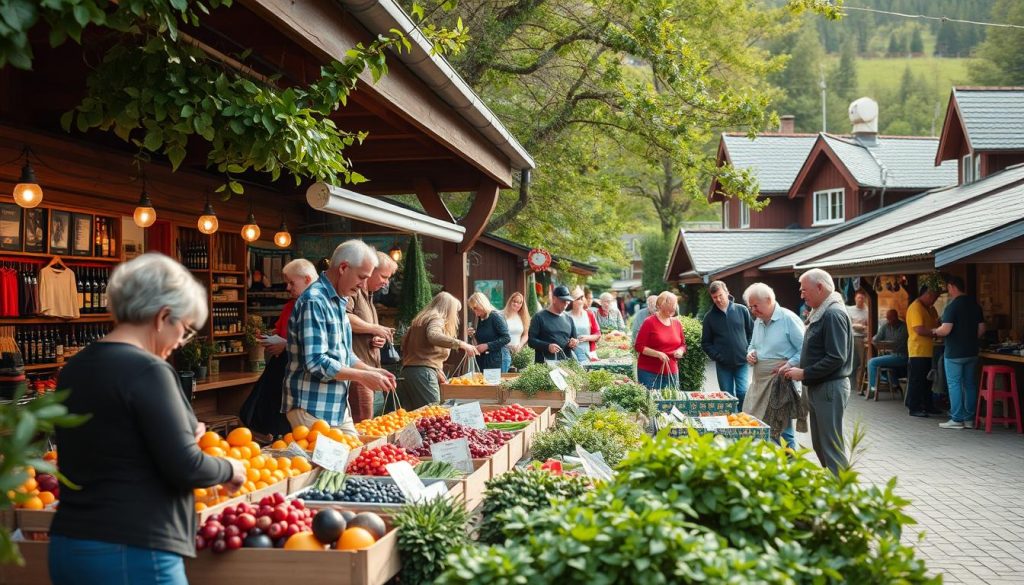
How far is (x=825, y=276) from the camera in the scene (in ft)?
22.2

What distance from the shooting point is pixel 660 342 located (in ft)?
33.9

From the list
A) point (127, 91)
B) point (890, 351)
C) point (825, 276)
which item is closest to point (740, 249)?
point (890, 351)

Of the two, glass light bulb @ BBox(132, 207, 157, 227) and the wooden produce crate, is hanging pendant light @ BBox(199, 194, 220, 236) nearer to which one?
glass light bulb @ BBox(132, 207, 157, 227)

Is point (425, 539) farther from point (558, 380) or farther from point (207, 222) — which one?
point (207, 222)

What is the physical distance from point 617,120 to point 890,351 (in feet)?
22.5

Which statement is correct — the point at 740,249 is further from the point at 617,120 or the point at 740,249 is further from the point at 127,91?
the point at 127,91

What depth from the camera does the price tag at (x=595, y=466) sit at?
4238mm

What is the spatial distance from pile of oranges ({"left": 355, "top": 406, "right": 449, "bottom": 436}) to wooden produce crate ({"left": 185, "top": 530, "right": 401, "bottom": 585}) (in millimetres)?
2408

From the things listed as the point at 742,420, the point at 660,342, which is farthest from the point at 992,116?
the point at 742,420

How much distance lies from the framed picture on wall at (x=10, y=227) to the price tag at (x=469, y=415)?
5198mm

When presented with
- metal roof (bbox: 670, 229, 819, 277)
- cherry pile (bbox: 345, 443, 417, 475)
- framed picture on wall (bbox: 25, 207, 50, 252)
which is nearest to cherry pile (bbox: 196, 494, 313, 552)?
cherry pile (bbox: 345, 443, 417, 475)

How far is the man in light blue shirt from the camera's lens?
7848 mm

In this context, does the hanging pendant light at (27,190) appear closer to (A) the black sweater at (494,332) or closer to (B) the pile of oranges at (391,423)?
(B) the pile of oranges at (391,423)

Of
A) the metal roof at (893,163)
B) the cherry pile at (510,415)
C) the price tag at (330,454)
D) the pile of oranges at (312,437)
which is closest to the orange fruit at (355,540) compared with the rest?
the price tag at (330,454)
